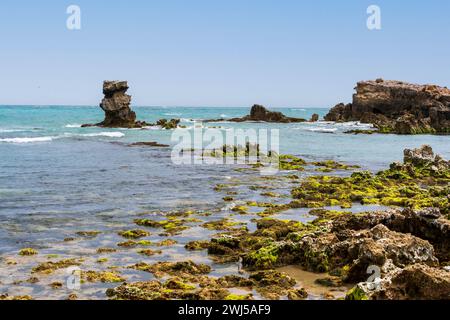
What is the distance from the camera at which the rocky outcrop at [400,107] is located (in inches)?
3713

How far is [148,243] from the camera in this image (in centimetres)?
1786

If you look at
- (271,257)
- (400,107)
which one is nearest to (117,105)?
(400,107)

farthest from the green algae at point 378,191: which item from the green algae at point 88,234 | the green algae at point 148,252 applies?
the green algae at point 88,234

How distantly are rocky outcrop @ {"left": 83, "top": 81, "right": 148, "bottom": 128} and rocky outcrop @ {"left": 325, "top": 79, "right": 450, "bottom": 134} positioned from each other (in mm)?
48057

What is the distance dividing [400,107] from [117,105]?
6625 centimetres

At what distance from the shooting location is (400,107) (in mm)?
118062

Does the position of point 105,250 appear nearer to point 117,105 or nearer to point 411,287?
point 411,287

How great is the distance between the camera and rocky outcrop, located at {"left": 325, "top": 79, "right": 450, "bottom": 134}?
94.3 meters

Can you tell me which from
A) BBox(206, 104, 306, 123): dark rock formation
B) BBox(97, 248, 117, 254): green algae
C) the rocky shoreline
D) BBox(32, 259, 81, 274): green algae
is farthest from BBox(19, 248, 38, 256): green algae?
BBox(206, 104, 306, 123): dark rock formation

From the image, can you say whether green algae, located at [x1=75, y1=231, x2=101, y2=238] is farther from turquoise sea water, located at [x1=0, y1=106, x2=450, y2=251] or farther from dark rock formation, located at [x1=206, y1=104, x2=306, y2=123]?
dark rock formation, located at [x1=206, y1=104, x2=306, y2=123]
